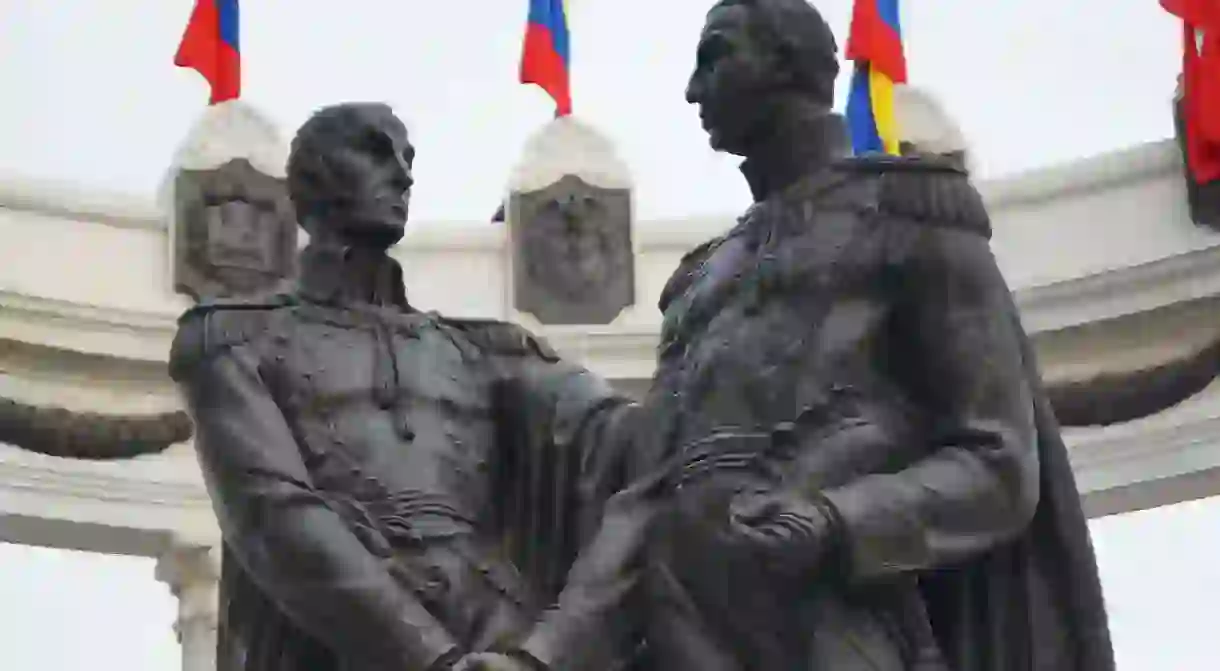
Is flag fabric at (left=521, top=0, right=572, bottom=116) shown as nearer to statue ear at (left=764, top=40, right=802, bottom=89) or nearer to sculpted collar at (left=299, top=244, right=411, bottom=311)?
sculpted collar at (left=299, top=244, right=411, bottom=311)

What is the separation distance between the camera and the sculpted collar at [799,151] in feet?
13.7

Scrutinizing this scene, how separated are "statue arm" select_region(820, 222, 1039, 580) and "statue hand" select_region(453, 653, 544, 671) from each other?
0.51 m

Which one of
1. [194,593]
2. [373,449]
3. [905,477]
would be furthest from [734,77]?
[194,593]

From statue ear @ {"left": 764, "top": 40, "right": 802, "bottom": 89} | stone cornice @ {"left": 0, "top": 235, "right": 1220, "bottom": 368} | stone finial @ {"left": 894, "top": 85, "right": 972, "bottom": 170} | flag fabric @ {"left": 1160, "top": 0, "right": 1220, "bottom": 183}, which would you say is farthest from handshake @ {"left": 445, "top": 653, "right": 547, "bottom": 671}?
stone finial @ {"left": 894, "top": 85, "right": 972, "bottom": 170}

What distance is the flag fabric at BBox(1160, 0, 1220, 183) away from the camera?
46.9 ft

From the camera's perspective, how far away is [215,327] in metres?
4.35

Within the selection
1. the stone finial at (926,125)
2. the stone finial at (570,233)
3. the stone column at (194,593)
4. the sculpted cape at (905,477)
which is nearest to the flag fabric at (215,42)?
the stone finial at (570,233)

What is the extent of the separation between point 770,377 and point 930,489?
0.33 meters

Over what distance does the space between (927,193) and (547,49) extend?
37.5ft

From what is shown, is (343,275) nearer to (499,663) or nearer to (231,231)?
(499,663)

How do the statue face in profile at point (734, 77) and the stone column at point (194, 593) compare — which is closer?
the statue face in profile at point (734, 77)

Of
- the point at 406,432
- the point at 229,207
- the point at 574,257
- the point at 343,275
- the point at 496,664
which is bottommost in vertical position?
the point at 574,257

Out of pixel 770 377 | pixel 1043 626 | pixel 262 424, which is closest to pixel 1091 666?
pixel 1043 626

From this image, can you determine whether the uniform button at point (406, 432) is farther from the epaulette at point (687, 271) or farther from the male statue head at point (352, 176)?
the epaulette at point (687, 271)
